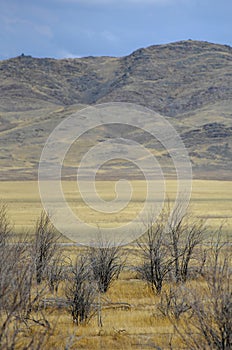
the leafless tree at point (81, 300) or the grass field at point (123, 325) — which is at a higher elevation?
the leafless tree at point (81, 300)

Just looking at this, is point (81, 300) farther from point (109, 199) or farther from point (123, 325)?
point (109, 199)

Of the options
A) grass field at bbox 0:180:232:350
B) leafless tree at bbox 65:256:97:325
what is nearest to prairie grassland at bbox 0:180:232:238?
grass field at bbox 0:180:232:350

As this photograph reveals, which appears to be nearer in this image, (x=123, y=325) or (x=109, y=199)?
(x=123, y=325)

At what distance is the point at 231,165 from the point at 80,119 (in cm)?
5050

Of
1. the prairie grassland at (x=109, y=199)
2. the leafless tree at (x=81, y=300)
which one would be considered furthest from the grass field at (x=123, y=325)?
the prairie grassland at (x=109, y=199)

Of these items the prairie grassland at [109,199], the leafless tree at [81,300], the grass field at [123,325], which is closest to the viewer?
the grass field at [123,325]

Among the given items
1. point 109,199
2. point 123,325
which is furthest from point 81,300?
point 109,199

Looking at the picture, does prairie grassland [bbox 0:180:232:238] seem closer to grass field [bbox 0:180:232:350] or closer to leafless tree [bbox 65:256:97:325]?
grass field [bbox 0:180:232:350]

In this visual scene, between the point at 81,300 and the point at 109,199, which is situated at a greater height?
the point at 81,300

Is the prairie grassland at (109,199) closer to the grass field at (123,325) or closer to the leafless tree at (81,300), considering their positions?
the grass field at (123,325)

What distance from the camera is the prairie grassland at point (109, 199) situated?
40469mm

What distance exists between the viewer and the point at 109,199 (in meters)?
56.1

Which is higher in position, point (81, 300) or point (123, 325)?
point (81, 300)

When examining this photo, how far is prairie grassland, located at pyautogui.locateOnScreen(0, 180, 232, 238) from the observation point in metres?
40.5
